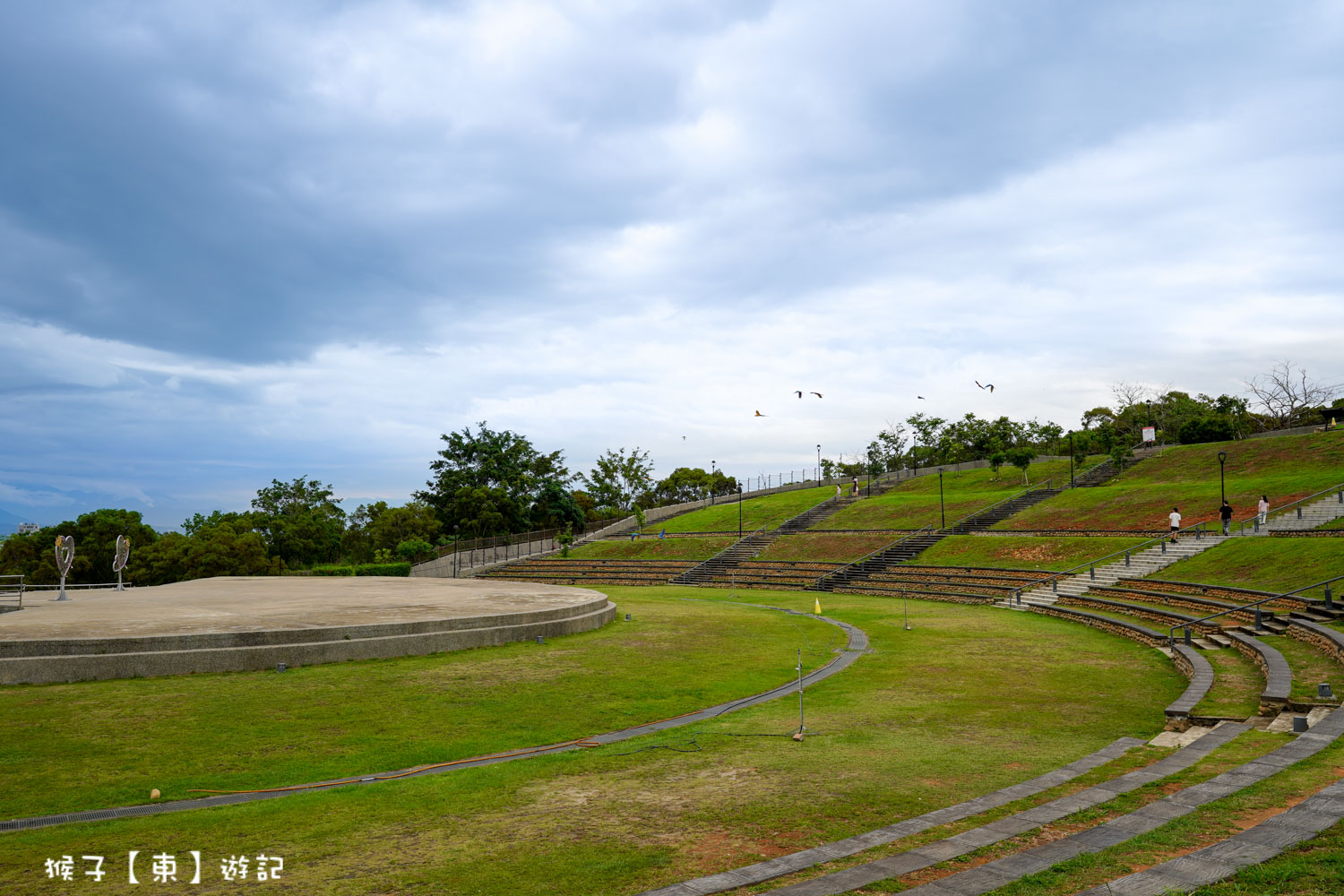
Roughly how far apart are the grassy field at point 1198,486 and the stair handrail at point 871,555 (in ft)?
14.9

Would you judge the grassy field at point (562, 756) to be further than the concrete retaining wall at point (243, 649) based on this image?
No

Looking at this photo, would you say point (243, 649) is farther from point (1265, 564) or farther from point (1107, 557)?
point (1107, 557)

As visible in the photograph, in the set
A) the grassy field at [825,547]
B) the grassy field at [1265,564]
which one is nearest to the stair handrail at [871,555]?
the grassy field at [825,547]

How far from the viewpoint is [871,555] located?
42875mm

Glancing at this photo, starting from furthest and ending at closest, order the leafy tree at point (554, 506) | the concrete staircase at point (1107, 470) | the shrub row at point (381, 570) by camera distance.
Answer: the leafy tree at point (554, 506) < the concrete staircase at point (1107, 470) < the shrub row at point (381, 570)

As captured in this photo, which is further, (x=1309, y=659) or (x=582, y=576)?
(x=582, y=576)

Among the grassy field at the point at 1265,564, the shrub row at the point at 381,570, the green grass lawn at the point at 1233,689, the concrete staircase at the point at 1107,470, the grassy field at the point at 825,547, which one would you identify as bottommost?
the shrub row at the point at 381,570

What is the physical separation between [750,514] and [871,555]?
24521 mm

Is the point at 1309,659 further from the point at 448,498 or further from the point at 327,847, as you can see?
the point at 448,498

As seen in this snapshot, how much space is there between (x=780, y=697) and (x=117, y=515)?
63.2 metres

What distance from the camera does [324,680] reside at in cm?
1502

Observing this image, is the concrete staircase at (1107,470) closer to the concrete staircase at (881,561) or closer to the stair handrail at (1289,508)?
the concrete staircase at (881,561)

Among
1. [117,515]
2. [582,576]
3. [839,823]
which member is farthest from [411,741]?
[117,515]

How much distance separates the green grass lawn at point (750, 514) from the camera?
207ft
